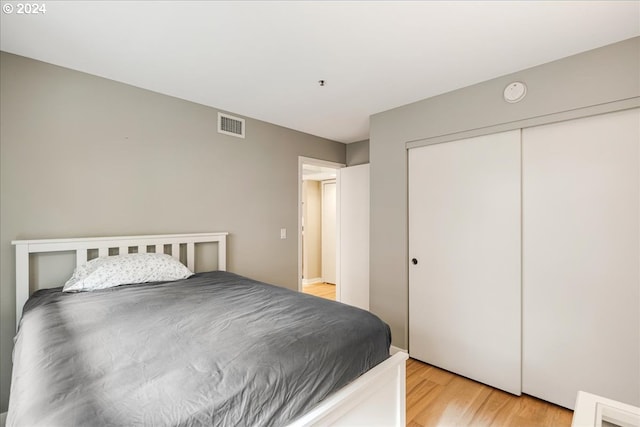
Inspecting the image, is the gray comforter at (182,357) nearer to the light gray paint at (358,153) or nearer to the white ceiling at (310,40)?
the white ceiling at (310,40)

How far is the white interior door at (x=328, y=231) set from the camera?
5570 millimetres

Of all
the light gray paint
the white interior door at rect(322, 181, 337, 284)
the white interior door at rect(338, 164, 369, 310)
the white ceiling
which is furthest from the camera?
the white interior door at rect(322, 181, 337, 284)

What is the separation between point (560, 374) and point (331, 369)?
1.86m

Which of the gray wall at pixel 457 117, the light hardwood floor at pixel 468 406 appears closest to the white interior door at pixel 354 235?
the gray wall at pixel 457 117

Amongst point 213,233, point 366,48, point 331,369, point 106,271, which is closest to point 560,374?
point 331,369

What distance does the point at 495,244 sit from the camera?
2.30m

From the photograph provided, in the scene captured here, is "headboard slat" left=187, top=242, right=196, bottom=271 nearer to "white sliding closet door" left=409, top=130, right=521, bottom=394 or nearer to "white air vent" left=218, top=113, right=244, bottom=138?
"white air vent" left=218, top=113, right=244, bottom=138

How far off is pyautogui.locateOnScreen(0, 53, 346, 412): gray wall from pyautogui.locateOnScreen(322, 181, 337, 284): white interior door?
2.21m

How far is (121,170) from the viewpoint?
2.33m

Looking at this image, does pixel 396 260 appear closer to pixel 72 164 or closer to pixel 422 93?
pixel 422 93

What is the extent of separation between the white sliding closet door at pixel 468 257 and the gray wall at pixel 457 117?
0.11 metres

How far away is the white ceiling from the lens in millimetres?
1521

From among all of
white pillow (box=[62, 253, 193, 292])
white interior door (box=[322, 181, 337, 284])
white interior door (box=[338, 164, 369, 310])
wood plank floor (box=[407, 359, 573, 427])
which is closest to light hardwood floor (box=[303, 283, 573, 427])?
wood plank floor (box=[407, 359, 573, 427])

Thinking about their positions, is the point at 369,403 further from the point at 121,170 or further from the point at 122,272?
the point at 121,170
